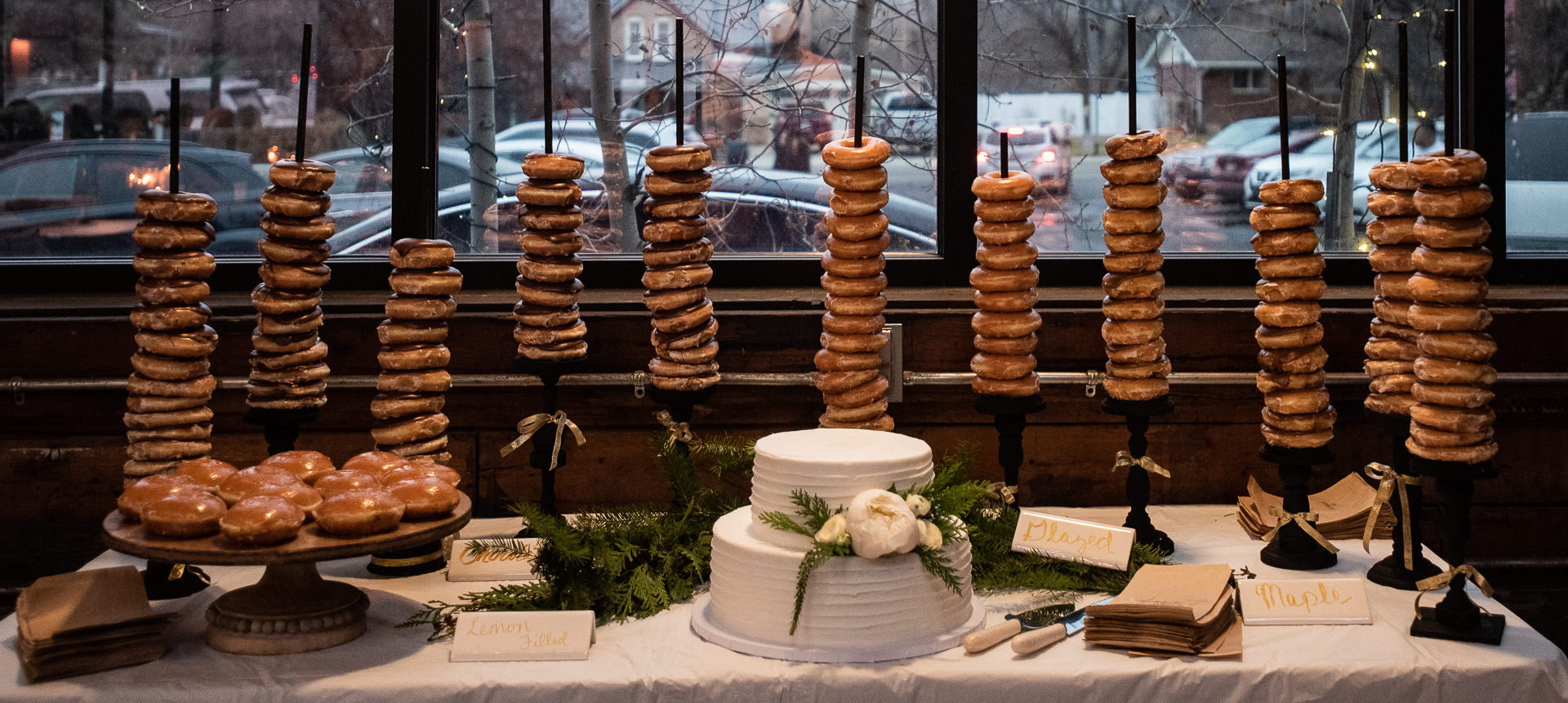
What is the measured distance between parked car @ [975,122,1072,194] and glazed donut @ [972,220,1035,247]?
762 millimetres

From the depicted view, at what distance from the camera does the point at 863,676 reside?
1.85 metres

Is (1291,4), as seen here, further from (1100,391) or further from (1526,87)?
(1100,391)

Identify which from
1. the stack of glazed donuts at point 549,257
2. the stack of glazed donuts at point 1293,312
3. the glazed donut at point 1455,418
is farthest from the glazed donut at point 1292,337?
the stack of glazed donuts at point 549,257

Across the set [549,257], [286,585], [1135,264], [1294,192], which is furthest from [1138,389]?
[286,585]

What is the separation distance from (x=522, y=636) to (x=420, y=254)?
877 millimetres

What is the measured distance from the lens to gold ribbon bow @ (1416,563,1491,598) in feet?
6.55

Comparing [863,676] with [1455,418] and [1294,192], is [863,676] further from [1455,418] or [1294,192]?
[1294,192]

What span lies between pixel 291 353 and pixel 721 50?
4.46 ft

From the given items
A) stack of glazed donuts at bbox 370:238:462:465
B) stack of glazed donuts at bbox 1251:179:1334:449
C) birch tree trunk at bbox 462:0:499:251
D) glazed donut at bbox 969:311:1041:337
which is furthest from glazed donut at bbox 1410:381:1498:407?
birch tree trunk at bbox 462:0:499:251

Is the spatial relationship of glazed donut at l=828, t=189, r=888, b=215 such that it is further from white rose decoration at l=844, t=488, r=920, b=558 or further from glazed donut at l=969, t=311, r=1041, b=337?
white rose decoration at l=844, t=488, r=920, b=558

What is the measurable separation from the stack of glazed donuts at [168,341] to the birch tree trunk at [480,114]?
86 cm

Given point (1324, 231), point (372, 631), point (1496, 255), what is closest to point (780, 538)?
point (372, 631)

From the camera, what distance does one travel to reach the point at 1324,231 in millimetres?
3244

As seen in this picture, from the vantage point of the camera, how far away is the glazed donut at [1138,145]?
7.91 ft
